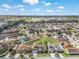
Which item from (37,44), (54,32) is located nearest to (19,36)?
(37,44)

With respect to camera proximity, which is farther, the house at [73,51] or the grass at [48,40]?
the grass at [48,40]

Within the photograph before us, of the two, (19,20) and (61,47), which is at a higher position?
(19,20)

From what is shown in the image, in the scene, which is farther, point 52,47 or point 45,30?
point 45,30

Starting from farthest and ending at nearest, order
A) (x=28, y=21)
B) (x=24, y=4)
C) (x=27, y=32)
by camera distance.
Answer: (x=28, y=21)
(x=24, y=4)
(x=27, y=32)

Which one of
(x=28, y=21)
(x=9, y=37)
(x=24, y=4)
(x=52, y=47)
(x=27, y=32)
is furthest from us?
(x=28, y=21)

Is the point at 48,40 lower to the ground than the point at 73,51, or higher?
higher

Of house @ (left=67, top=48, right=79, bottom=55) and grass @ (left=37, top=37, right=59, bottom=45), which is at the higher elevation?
grass @ (left=37, top=37, right=59, bottom=45)

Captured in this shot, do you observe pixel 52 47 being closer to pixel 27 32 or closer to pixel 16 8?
pixel 27 32

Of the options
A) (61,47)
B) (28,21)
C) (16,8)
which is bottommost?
(61,47)

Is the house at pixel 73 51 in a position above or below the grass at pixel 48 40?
below

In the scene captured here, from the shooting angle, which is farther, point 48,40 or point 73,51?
point 48,40
